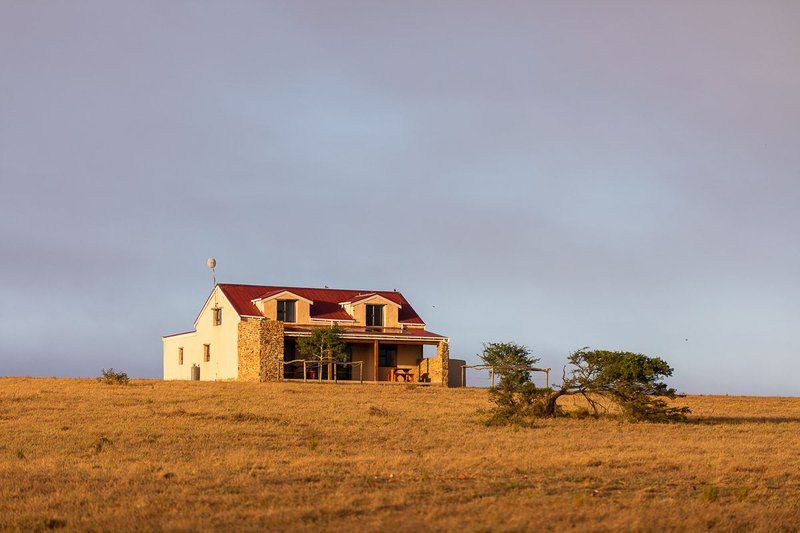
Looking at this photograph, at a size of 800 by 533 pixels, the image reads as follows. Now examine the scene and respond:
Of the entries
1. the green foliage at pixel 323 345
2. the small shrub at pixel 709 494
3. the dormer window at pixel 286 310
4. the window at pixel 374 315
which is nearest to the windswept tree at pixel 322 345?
the green foliage at pixel 323 345

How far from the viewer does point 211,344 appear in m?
56.1

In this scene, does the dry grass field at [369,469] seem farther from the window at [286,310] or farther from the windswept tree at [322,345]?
the window at [286,310]

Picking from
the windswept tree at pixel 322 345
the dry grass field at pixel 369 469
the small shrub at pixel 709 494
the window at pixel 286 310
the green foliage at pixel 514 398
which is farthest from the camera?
the window at pixel 286 310

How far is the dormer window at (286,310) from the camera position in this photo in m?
53.8

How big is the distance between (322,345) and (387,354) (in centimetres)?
647

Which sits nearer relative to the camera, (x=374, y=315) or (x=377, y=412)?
(x=377, y=412)

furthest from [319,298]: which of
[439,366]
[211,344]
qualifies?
[439,366]

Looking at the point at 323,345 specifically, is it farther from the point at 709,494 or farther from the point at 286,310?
the point at 709,494

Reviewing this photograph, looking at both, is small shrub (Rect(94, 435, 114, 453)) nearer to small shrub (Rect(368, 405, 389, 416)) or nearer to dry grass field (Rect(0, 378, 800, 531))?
dry grass field (Rect(0, 378, 800, 531))

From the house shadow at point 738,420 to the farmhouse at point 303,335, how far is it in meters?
21.5

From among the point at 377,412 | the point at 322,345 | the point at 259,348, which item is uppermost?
the point at 322,345

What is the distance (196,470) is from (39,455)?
4.85m

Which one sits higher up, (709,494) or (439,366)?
(439,366)

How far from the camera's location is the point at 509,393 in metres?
30.7
